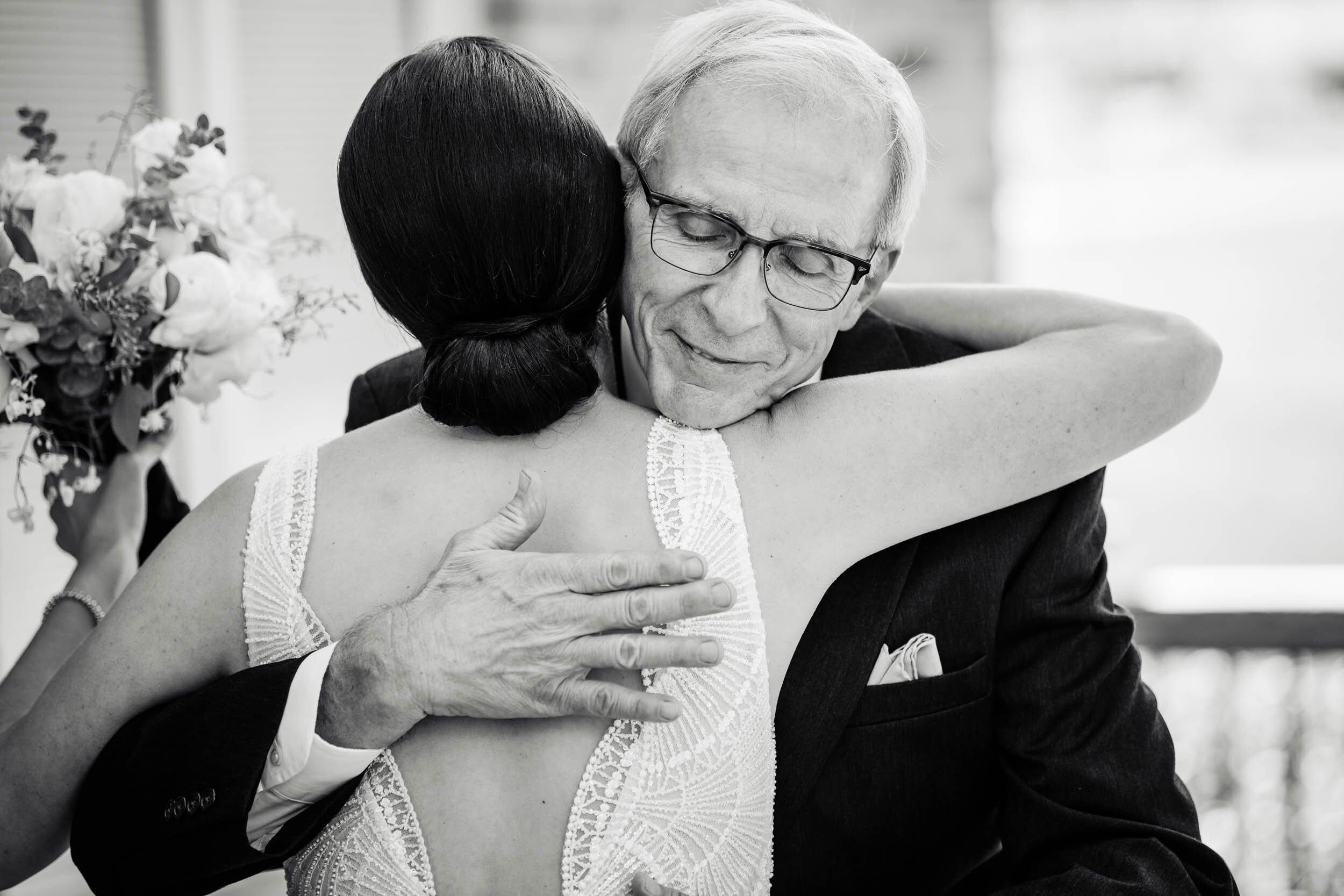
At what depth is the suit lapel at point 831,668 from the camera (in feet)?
5.30

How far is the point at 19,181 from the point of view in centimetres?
196

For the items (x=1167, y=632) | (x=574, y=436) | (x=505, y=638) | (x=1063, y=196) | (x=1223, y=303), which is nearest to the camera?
(x=505, y=638)

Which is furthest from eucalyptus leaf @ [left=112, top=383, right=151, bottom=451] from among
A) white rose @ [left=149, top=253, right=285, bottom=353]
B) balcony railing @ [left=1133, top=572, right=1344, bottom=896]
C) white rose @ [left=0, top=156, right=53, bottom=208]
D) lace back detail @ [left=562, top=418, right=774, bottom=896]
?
balcony railing @ [left=1133, top=572, right=1344, bottom=896]

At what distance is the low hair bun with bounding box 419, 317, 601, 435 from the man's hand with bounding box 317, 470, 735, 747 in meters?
0.09

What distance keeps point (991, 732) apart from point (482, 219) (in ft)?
3.62

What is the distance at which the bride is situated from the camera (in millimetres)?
1354

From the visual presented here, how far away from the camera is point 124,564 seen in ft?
6.73

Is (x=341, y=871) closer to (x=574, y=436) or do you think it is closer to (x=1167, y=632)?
(x=574, y=436)

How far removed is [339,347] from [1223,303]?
803 cm

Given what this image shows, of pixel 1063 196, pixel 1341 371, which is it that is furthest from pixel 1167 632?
pixel 1341 371

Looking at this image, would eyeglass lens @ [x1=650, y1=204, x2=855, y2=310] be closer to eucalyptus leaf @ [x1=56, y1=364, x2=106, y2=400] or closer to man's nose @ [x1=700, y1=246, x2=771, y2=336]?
man's nose @ [x1=700, y1=246, x2=771, y2=336]

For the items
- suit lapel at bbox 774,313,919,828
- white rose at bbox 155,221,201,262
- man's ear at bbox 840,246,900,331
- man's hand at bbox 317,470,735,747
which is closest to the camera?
man's hand at bbox 317,470,735,747

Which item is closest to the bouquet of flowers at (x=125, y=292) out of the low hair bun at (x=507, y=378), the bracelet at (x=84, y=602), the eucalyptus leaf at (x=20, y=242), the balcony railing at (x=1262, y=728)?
the eucalyptus leaf at (x=20, y=242)

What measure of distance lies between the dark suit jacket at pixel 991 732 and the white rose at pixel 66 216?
1.34m
